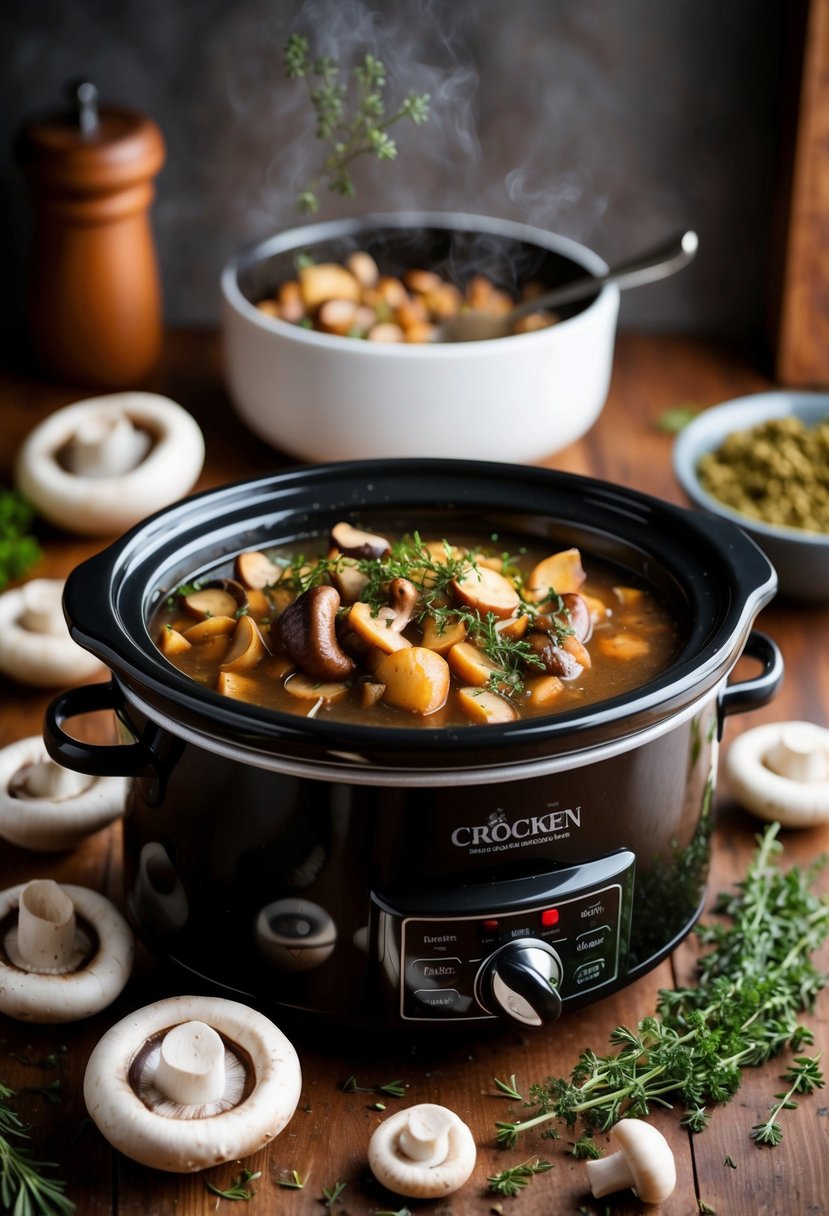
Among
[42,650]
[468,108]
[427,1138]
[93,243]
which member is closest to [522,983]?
[427,1138]

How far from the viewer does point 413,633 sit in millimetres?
1407

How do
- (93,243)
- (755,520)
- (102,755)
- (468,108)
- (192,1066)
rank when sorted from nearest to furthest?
(192,1066), (102,755), (755,520), (93,243), (468,108)

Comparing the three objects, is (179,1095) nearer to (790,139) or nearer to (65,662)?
(65,662)

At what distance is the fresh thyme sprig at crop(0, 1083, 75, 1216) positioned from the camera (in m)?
1.19

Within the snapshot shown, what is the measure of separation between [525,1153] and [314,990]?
0.24 m

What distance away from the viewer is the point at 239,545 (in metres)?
1.60

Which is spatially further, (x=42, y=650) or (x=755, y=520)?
(x=755, y=520)

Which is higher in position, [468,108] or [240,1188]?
[468,108]

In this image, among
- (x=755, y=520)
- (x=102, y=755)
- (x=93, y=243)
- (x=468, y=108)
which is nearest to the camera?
(x=102, y=755)

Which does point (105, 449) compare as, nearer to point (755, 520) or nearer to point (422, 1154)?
point (755, 520)

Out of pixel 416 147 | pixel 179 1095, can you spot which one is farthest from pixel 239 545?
pixel 416 147

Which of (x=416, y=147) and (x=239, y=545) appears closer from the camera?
(x=239, y=545)

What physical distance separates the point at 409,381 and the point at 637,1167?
1272 mm

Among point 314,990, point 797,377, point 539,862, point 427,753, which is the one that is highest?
point 427,753
